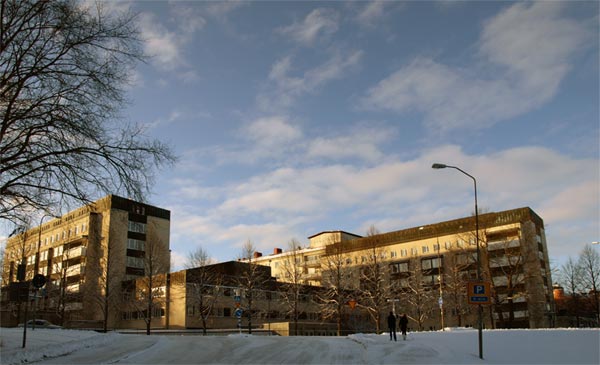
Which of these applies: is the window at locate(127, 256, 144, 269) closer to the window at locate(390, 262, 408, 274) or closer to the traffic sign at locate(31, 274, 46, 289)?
the window at locate(390, 262, 408, 274)

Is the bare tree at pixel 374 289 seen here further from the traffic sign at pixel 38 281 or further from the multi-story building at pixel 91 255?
the traffic sign at pixel 38 281

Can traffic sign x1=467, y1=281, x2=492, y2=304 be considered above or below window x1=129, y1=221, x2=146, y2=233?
below

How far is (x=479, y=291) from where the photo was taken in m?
20.4

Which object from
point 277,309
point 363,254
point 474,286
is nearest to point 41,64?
point 474,286

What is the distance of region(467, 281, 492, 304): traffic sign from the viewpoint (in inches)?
795

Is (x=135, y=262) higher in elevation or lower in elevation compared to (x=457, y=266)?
higher

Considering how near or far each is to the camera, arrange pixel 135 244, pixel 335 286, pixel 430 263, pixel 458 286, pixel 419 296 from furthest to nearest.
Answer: pixel 135 244 < pixel 430 263 < pixel 419 296 < pixel 458 286 < pixel 335 286

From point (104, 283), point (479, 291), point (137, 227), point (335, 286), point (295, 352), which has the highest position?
point (137, 227)

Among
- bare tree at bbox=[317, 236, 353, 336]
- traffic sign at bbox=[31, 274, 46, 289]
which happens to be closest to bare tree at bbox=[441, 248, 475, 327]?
bare tree at bbox=[317, 236, 353, 336]

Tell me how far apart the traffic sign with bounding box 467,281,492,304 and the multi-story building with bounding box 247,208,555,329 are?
34.6 metres

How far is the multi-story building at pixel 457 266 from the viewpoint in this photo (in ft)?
200

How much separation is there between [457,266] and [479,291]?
4165 cm

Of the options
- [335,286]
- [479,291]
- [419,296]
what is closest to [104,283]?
[335,286]

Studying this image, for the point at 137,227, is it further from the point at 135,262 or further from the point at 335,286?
the point at 335,286
